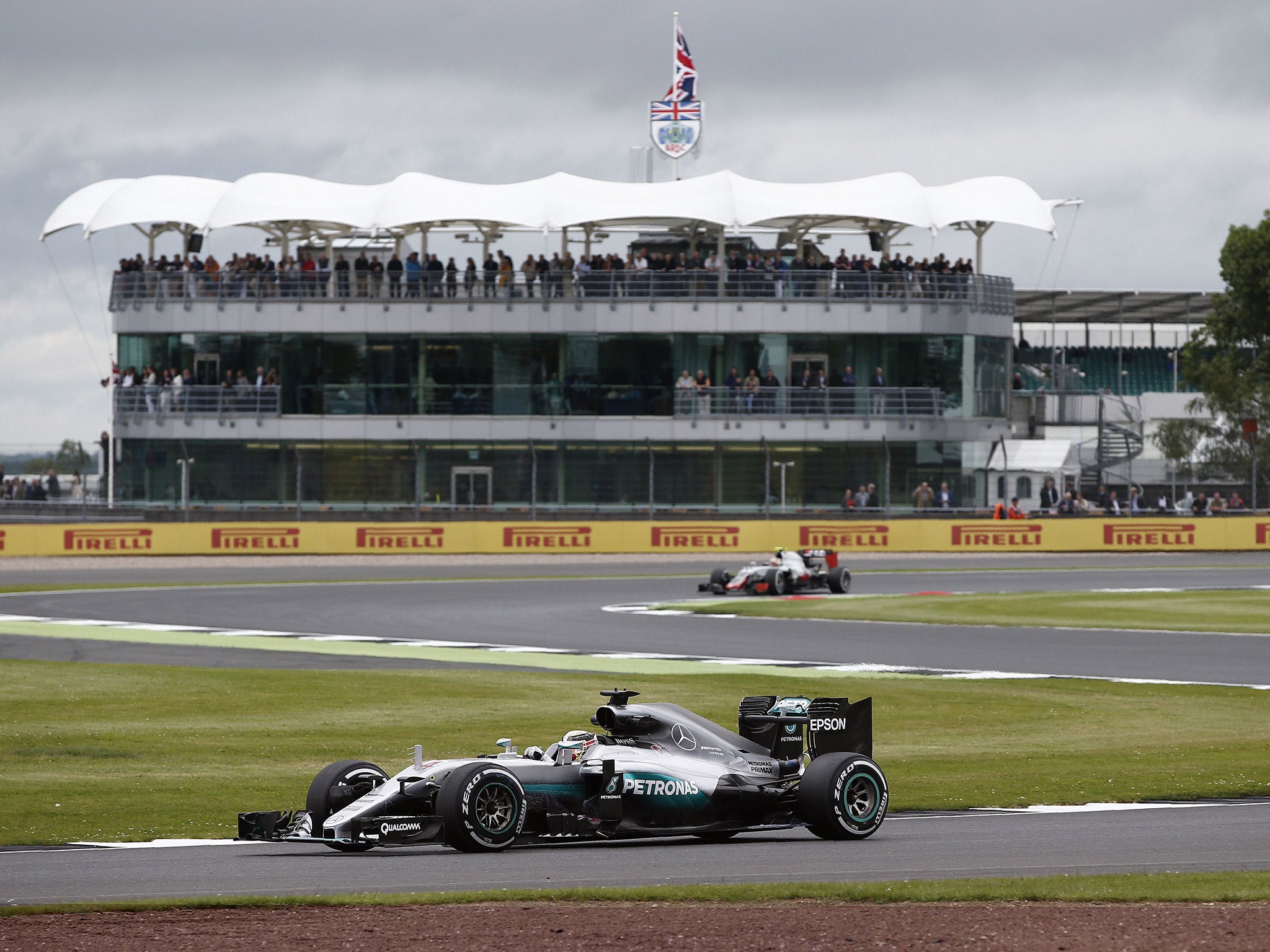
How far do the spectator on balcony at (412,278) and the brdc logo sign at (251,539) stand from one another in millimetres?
13212

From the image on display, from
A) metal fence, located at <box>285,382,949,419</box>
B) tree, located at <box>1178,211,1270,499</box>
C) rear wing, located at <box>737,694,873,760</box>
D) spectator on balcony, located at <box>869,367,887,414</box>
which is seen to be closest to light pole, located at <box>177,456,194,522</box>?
metal fence, located at <box>285,382,949,419</box>

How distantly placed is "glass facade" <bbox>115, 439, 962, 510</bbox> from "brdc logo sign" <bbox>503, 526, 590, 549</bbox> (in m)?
1.76

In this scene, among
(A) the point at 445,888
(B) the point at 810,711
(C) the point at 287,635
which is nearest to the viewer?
(A) the point at 445,888

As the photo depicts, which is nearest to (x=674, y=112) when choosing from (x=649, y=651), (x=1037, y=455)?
(x=1037, y=455)

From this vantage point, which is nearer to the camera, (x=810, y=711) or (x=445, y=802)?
(x=445, y=802)

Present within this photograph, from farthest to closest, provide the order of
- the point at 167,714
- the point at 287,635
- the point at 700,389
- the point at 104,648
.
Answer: the point at 700,389 → the point at 287,635 → the point at 104,648 → the point at 167,714

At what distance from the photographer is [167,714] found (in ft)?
64.3

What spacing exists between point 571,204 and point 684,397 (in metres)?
8.90

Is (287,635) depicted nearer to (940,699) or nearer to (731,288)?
(940,699)

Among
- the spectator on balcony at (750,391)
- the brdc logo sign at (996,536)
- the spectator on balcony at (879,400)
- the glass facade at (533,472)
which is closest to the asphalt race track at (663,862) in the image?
the brdc logo sign at (996,536)

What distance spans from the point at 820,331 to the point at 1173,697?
38.5 m

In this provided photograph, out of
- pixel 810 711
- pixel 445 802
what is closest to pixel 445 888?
pixel 445 802

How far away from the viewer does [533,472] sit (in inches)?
2071

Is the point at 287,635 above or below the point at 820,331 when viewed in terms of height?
below
